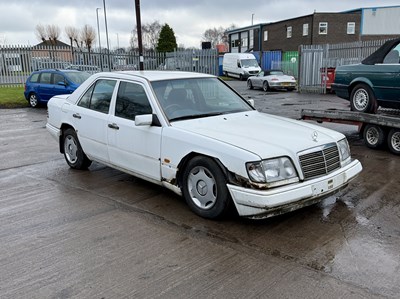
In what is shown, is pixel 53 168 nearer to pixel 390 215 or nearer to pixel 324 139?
pixel 324 139

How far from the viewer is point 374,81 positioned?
26.9ft

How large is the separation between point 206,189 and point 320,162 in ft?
4.14

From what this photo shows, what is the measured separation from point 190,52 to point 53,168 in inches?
932

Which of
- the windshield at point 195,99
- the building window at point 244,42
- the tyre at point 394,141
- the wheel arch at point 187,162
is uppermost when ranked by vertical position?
the building window at point 244,42

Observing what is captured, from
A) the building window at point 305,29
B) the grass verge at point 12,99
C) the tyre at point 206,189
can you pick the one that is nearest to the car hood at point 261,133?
the tyre at point 206,189

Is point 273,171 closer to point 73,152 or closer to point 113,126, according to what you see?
point 113,126

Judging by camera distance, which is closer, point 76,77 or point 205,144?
point 205,144

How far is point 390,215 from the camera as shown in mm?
4520

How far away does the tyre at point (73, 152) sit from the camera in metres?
6.27

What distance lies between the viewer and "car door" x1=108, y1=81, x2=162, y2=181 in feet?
15.7

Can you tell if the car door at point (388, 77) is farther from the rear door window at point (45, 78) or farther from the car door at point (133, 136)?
the rear door window at point (45, 78)

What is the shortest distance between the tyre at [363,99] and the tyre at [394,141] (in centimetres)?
98

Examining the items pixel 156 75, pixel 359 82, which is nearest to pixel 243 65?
pixel 359 82

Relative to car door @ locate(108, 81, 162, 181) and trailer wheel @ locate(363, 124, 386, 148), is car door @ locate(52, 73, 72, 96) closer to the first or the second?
car door @ locate(108, 81, 162, 181)
